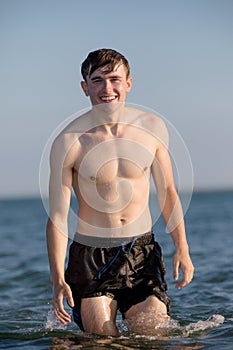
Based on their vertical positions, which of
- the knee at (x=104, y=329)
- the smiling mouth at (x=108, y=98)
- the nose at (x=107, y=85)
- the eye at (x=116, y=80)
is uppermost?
the eye at (x=116, y=80)

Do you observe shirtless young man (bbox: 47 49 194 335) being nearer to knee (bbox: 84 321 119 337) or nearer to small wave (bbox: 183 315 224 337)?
knee (bbox: 84 321 119 337)

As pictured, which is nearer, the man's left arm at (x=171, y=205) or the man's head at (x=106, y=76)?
the man's head at (x=106, y=76)

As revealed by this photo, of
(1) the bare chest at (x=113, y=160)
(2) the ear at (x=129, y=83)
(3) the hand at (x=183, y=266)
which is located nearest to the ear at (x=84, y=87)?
(2) the ear at (x=129, y=83)

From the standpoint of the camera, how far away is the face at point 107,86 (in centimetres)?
621

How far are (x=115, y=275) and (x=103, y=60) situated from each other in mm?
1889

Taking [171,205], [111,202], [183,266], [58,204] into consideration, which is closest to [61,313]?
[58,204]

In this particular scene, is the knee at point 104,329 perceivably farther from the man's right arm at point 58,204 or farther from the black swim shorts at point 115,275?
the man's right arm at point 58,204

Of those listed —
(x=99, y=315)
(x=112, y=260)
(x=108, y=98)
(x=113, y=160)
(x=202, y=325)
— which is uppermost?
(x=108, y=98)

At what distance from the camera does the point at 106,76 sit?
6.22 m

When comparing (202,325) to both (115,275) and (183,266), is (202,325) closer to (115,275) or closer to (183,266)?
(183,266)

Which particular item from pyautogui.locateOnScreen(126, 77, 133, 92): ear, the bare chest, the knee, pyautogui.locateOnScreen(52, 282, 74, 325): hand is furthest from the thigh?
pyautogui.locateOnScreen(126, 77, 133, 92): ear

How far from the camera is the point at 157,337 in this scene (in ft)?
21.4

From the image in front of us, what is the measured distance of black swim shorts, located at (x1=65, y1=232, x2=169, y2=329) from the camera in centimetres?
631

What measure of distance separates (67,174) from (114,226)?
25.1 inches
